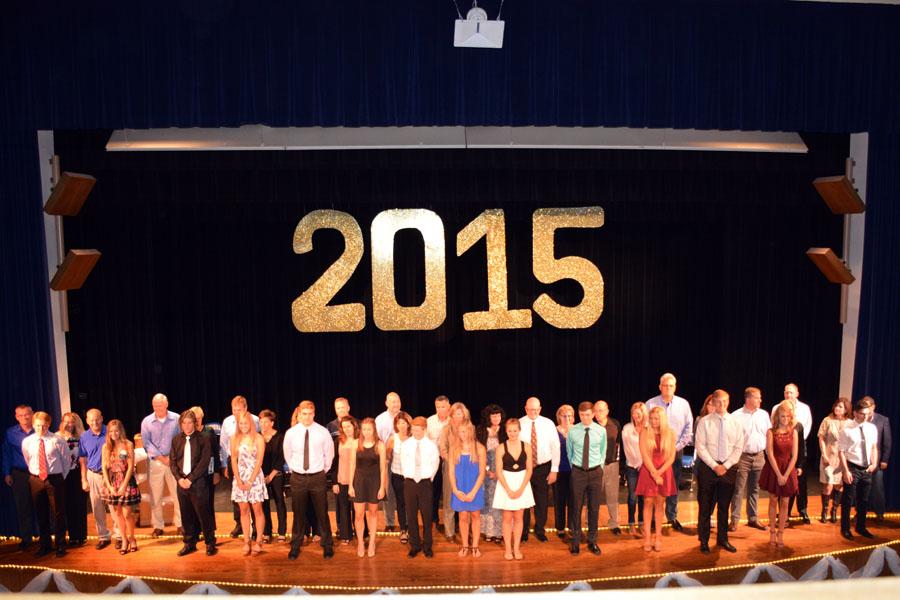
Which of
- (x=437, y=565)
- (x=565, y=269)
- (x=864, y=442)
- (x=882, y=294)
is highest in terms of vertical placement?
(x=565, y=269)

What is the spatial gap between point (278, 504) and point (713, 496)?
13.9 ft

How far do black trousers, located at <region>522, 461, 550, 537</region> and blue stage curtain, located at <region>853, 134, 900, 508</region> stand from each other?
3.99 metres

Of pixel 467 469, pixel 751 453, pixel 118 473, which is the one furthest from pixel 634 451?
pixel 118 473

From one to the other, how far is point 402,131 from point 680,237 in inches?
148

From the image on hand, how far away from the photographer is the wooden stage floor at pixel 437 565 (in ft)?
22.4

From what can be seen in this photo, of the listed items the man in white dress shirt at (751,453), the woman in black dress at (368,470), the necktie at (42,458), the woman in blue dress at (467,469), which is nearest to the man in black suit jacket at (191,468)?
the necktie at (42,458)

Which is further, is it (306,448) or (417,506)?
(417,506)

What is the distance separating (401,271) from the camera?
9578mm

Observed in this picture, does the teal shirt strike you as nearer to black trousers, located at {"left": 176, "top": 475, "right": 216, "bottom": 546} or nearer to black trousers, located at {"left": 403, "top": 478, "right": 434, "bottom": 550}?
black trousers, located at {"left": 403, "top": 478, "right": 434, "bottom": 550}

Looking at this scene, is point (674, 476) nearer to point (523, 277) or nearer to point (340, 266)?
point (523, 277)

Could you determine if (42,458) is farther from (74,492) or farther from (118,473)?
(118,473)

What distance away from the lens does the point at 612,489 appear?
7.85m

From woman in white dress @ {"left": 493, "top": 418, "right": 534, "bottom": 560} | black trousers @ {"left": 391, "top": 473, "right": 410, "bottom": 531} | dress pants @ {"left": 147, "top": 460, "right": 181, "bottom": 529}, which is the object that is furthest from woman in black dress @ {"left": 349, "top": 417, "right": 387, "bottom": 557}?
dress pants @ {"left": 147, "top": 460, "right": 181, "bottom": 529}

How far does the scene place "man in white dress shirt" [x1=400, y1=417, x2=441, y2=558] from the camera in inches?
284
